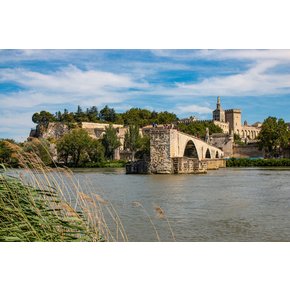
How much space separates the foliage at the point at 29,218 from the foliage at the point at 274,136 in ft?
60.2

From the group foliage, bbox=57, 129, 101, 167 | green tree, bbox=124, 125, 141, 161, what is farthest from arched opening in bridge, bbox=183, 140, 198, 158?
foliage, bbox=57, 129, 101, 167

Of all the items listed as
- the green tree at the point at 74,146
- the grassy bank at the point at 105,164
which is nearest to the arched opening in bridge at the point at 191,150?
the grassy bank at the point at 105,164

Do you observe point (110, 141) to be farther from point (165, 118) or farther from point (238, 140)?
point (238, 140)

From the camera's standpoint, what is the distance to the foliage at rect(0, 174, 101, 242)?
2.26 m

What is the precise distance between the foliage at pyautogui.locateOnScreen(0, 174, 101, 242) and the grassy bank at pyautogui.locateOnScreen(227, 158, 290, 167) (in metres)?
17.4

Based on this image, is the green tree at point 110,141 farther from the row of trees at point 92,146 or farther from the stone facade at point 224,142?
the stone facade at point 224,142

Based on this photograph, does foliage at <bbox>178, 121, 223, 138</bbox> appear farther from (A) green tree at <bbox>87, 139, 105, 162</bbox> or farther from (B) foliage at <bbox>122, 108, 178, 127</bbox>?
(A) green tree at <bbox>87, 139, 105, 162</bbox>

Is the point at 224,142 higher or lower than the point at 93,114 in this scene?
lower

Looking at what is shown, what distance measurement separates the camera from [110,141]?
63.4 feet

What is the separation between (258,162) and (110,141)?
611cm

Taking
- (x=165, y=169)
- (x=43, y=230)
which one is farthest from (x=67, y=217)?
(x=165, y=169)

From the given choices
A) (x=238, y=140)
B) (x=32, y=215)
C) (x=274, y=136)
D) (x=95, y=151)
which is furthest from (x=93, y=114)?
(x=32, y=215)
